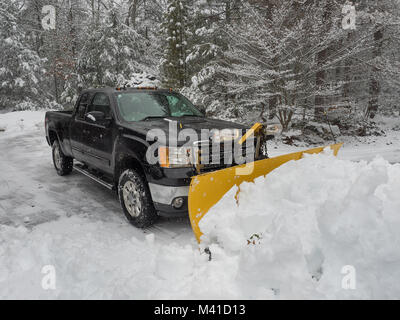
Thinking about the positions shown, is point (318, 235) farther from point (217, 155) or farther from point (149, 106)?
point (149, 106)

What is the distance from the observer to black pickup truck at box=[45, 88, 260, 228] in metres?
3.55

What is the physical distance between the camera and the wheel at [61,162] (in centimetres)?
663

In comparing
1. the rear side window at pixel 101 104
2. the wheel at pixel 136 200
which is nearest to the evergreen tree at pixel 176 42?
the rear side window at pixel 101 104

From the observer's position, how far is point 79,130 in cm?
554

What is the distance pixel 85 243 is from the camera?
11.9ft

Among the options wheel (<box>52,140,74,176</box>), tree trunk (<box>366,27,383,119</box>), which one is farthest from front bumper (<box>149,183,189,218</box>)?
tree trunk (<box>366,27,383,119</box>)

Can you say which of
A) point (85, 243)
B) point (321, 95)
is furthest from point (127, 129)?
point (321, 95)

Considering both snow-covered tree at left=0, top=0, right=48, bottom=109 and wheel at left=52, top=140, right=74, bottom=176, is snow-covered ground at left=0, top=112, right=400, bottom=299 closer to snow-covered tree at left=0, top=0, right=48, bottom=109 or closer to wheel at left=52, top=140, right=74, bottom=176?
wheel at left=52, top=140, right=74, bottom=176

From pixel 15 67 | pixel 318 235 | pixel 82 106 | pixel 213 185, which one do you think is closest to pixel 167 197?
pixel 213 185

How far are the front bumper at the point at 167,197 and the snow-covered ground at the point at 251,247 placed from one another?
36cm

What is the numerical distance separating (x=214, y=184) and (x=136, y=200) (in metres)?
1.23

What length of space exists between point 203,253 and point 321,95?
863cm

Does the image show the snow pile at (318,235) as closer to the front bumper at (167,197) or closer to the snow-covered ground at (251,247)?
the snow-covered ground at (251,247)
